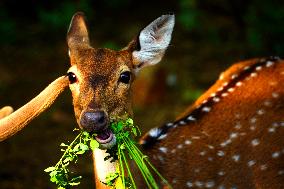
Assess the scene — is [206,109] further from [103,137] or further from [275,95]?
[103,137]

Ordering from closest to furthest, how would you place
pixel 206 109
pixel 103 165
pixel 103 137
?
1. pixel 103 137
2. pixel 103 165
3. pixel 206 109

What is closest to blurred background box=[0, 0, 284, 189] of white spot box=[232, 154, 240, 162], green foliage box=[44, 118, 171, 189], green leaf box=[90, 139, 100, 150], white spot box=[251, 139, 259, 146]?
white spot box=[232, 154, 240, 162]

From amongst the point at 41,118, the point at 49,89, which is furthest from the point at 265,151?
the point at 41,118

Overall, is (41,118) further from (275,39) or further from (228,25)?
(228,25)

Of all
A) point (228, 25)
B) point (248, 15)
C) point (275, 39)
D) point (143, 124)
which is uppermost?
point (228, 25)

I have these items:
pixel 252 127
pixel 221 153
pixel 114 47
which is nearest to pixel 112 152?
pixel 221 153

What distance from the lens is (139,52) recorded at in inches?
205

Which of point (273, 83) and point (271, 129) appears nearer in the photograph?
point (271, 129)

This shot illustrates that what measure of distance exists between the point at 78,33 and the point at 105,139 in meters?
1.37

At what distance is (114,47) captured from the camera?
9.78 meters

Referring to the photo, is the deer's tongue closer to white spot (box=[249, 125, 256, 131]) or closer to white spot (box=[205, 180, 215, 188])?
white spot (box=[205, 180, 215, 188])

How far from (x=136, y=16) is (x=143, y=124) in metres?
3.31

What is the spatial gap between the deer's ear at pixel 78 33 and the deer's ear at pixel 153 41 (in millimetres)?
459

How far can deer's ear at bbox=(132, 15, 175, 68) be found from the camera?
202 inches
